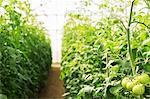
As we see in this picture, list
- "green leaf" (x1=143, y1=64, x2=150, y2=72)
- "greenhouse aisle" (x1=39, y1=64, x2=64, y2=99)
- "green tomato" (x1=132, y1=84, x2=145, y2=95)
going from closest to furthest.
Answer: "green tomato" (x1=132, y1=84, x2=145, y2=95)
"green leaf" (x1=143, y1=64, x2=150, y2=72)
"greenhouse aisle" (x1=39, y1=64, x2=64, y2=99)

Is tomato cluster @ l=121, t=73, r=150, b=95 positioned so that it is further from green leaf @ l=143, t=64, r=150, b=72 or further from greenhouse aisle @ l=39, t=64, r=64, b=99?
greenhouse aisle @ l=39, t=64, r=64, b=99

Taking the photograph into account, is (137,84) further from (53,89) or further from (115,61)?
(53,89)

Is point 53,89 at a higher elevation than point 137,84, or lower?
lower

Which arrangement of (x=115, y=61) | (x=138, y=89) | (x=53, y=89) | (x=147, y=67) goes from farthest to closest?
(x=53, y=89) → (x=115, y=61) → (x=147, y=67) → (x=138, y=89)

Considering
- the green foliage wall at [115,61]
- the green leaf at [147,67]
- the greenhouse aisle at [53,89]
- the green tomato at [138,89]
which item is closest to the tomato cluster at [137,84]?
the green tomato at [138,89]

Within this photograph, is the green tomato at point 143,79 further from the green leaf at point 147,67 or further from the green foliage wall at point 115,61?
the green leaf at point 147,67

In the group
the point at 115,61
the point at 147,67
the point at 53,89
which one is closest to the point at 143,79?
the point at 147,67

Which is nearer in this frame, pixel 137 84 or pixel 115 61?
pixel 137 84

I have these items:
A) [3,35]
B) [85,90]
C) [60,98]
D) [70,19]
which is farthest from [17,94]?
[60,98]

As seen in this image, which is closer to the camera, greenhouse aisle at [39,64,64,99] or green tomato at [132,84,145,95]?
green tomato at [132,84,145,95]

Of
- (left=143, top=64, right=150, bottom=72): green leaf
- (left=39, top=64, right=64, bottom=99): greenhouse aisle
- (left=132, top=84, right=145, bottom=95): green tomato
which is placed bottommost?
(left=39, top=64, right=64, bottom=99): greenhouse aisle

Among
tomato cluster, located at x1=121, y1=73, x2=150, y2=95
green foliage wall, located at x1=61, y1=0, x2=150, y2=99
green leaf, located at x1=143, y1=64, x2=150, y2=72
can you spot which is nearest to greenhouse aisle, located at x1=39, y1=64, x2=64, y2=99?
green foliage wall, located at x1=61, y1=0, x2=150, y2=99

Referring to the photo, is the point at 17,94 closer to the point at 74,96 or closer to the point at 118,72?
the point at 74,96

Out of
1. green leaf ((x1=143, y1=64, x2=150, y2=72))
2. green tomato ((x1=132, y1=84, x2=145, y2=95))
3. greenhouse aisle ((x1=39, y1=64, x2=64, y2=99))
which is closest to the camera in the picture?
green tomato ((x1=132, y1=84, x2=145, y2=95))
